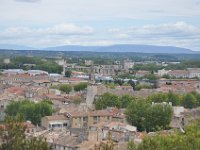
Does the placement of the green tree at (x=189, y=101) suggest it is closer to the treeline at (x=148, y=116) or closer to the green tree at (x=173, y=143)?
the treeline at (x=148, y=116)

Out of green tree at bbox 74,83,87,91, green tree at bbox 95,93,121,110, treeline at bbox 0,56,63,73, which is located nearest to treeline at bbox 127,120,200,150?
green tree at bbox 95,93,121,110

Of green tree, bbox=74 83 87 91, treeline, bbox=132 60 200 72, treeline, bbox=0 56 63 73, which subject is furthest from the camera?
treeline, bbox=132 60 200 72

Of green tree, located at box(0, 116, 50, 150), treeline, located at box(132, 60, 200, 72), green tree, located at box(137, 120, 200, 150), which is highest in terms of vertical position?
green tree, located at box(0, 116, 50, 150)

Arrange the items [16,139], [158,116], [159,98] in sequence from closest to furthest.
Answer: [16,139]
[158,116]
[159,98]

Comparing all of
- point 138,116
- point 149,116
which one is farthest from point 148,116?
point 138,116

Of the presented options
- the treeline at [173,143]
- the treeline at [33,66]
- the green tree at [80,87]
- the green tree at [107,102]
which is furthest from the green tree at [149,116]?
the treeline at [33,66]

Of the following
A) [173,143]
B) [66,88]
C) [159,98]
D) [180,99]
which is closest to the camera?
[173,143]

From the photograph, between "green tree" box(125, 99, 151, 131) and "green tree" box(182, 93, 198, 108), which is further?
"green tree" box(182, 93, 198, 108)

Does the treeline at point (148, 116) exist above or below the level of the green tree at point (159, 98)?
above

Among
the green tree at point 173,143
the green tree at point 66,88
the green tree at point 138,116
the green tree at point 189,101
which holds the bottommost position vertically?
the green tree at point 66,88

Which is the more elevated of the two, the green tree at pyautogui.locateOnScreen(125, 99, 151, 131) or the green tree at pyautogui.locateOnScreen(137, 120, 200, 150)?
the green tree at pyautogui.locateOnScreen(137, 120, 200, 150)

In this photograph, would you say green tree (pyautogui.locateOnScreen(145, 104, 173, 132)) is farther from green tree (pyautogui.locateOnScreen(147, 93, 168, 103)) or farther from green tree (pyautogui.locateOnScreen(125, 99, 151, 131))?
green tree (pyautogui.locateOnScreen(147, 93, 168, 103))

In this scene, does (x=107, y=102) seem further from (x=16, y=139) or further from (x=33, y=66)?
(x=33, y=66)

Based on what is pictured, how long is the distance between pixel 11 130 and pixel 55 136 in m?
16.1
